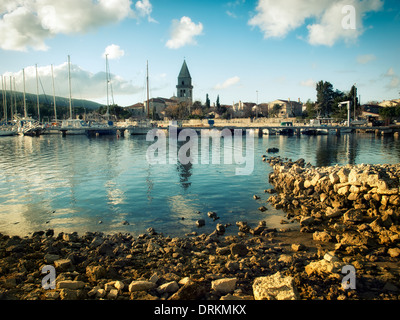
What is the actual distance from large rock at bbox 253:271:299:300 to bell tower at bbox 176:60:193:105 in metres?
165

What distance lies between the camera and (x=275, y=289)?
20.5 ft

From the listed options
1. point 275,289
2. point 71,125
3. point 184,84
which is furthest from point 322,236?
point 184,84

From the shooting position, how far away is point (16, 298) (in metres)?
6.37

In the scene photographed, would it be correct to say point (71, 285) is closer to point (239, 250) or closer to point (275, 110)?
point (239, 250)

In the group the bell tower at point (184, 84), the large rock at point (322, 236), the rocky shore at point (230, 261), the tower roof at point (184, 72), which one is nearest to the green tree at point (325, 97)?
the bell tower at point (184, 84)

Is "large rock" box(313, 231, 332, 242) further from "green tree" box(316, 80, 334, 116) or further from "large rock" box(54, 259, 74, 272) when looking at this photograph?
"green tree" box(316, 80, 334, 116)

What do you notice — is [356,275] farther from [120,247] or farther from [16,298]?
[16,298]

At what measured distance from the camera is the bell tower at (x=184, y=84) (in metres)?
167

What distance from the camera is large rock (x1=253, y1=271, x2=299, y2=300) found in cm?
599

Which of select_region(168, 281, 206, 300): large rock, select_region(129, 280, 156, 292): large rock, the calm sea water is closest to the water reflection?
the calm sea water

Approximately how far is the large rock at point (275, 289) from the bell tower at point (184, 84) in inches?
6476

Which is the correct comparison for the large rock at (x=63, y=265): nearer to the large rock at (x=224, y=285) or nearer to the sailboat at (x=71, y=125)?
the large rock at (x=224, y=285)

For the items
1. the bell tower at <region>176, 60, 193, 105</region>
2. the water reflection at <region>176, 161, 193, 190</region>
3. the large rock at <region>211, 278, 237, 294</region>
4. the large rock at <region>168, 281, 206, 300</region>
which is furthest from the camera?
the bell tower at <region>176, 60, 193, 105</region>
